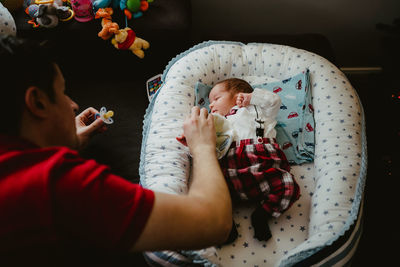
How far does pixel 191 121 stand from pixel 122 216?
1.70 ft

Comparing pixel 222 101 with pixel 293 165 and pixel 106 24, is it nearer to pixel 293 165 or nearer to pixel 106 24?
pixel 293 165

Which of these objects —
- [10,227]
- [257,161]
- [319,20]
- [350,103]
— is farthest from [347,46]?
[10,227]

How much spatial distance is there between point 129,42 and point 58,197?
1307mm

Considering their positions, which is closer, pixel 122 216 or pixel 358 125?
pixel 122 216

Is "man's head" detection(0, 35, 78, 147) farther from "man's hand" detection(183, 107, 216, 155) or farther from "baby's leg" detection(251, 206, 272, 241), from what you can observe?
"baby's leg" detection(251, 206, 272, 241)

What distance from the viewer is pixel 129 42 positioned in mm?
1812

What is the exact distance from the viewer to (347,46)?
2455 mm

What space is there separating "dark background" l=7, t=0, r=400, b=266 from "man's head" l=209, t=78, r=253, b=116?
389 millimetres

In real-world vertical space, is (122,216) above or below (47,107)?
below

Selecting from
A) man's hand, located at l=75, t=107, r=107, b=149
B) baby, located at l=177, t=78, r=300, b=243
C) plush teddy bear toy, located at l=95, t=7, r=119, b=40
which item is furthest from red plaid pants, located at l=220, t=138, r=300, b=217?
plush teddy bear toy, located at l=95, t=7, r=119, b=40

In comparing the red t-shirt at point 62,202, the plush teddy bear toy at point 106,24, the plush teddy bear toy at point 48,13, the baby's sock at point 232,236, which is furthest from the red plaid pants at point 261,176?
the plush teddy bear toy at point 48,13

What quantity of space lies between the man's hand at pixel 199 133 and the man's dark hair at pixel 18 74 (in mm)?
442

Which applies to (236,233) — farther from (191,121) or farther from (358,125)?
(358,125)

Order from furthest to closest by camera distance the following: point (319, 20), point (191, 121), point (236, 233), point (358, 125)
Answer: point (319, 20) < point (358, 125) < point (236, 233) < point (191, 121)
